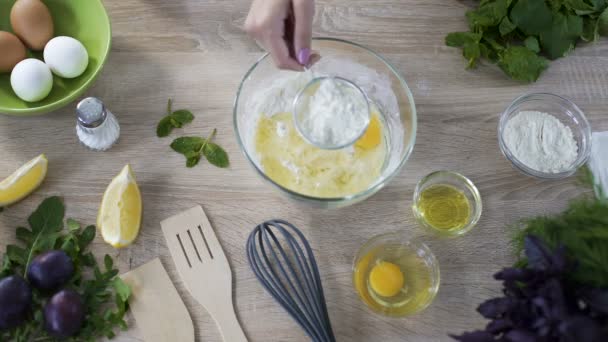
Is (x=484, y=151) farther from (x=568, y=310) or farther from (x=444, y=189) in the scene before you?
(x=568, y=310)

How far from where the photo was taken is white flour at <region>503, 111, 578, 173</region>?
1172mm

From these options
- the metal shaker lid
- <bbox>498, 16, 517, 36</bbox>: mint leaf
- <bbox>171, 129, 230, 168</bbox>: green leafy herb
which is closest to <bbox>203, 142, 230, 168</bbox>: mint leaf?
<bbox>171, 129, 230, 168</bbox>: green leafy herb

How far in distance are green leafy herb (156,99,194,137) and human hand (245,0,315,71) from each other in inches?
11.4

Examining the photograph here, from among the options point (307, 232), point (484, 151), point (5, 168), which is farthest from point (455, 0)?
point (5, 168)

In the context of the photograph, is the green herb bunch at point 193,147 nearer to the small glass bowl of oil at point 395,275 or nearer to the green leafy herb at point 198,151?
→ the green leafy herb at point 198,151

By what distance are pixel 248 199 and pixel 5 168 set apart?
0.52m

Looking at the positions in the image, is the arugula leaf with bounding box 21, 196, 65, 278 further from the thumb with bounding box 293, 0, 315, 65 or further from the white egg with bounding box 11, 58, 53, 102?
the thumb with bounding box 293, 0, 315, 65

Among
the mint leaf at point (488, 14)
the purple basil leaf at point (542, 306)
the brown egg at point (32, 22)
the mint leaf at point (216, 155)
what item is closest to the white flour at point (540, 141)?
the mint leaf at point (488, 14)

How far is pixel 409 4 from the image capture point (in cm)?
133

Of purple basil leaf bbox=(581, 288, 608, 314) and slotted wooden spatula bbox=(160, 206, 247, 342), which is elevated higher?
purple basil leaf bbox=(581, 288, 608, 314)

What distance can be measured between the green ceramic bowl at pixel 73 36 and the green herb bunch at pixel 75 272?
0.71ft

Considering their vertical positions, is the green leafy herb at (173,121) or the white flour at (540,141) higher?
the green leafy herb at (173,121)

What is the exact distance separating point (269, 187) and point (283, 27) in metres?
0.34

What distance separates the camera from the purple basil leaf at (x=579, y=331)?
2.42 feet
